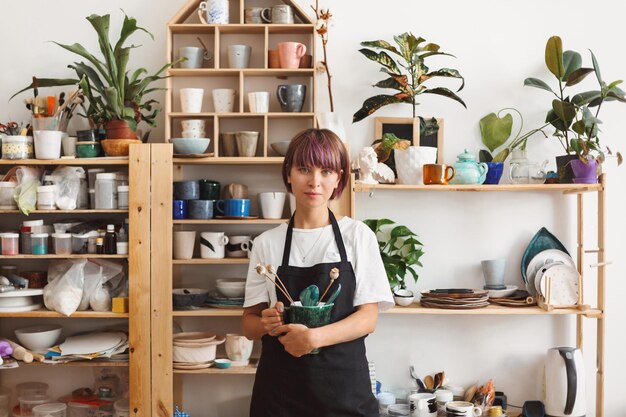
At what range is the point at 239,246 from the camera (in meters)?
3.28

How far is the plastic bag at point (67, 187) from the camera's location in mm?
3164

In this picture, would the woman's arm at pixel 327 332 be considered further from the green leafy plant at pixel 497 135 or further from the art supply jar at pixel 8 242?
the art supply jar at pixel 8 242

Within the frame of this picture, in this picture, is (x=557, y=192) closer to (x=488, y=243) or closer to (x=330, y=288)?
(x=488, y=243)

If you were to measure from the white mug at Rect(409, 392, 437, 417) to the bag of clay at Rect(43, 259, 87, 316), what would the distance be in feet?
4.81

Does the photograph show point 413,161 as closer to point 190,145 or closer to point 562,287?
point 562,287

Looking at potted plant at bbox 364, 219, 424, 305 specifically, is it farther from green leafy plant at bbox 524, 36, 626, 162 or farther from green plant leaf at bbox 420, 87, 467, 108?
green leafy plant at bbox 524, 36, 626, 162

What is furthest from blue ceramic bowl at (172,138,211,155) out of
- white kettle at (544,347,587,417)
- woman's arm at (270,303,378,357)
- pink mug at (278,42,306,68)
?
white kettle at (544,347,587,417)

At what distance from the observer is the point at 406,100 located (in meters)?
3.29

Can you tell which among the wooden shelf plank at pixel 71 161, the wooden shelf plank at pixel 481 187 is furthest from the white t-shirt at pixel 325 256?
the wooden shelf plank at pixel 71 161

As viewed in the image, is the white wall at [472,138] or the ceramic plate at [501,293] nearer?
the ceramic plate at [501,293]

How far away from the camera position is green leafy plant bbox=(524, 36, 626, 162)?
316 cm

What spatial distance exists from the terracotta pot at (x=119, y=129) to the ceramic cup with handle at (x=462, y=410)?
68.6 inches

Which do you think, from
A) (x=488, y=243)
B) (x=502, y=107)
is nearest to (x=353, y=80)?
(x=502, y=107)

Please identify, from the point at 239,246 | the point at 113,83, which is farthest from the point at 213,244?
the point at 113,83
